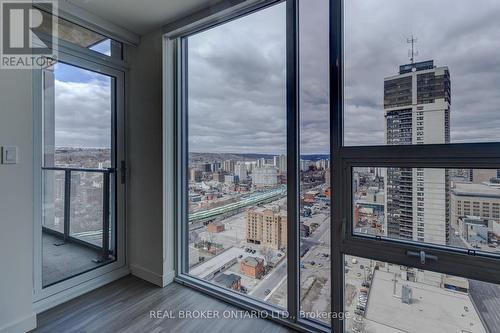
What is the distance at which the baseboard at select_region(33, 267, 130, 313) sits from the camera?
2.03 meters

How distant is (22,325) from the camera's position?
1.74 meters

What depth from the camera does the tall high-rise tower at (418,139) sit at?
1.37m

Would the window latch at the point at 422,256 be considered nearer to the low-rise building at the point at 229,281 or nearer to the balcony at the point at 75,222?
the low-rise building at the point at 229,281

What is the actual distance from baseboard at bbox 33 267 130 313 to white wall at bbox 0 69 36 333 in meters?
0.25

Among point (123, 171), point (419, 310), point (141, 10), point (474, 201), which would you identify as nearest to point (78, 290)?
point (123, 171)

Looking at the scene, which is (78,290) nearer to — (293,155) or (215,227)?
(215,227)

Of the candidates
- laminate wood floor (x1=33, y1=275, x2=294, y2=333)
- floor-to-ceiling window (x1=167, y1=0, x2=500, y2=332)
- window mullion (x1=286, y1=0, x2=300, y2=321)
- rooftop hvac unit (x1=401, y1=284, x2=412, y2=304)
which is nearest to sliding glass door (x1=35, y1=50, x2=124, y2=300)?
laminate wood floor (x1=33, y1=275, x2=294, y2=333)

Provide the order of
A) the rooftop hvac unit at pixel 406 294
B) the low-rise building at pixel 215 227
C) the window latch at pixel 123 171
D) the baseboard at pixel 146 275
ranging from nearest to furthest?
the rooftop hvac unit at pixel 406 294, the low-rise building at pixel 215 227, the baseboard at pixel 146 275, the window latch at pixel 123 171

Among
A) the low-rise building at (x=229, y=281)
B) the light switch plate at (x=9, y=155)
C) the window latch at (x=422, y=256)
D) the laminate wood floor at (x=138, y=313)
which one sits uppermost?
the light switch plate at (x=9, y=155)

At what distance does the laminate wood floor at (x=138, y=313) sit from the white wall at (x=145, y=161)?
0.24m

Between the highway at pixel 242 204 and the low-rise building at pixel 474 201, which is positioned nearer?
the low-rise building at pixel 474 201

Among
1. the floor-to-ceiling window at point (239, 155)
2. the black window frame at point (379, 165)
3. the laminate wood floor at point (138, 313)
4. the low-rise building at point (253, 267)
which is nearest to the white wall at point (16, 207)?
the laminate wood floor at point (138, 313)

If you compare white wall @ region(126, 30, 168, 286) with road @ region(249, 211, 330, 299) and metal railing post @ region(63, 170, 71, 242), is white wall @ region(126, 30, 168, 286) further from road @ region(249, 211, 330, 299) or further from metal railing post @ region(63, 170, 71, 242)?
road @ region(249, 211, 330, 299)

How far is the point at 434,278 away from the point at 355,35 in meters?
1.51
